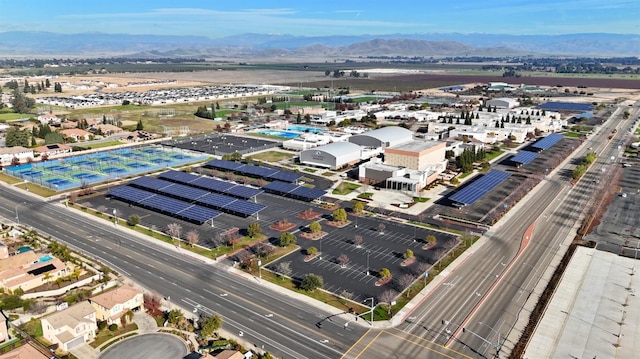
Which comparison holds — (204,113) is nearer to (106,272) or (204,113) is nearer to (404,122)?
(404,122)

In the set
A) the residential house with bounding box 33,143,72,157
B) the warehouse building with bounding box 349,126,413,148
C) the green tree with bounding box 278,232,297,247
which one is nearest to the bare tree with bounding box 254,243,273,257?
the green tree with bounding box 278,232,297,247

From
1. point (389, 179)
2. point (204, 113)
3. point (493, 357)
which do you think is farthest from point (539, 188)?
point (204, 113)

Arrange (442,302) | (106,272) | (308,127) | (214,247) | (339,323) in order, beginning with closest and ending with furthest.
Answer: (339,323)
(442,302)
(106,272)
(214,247)
(308,127)

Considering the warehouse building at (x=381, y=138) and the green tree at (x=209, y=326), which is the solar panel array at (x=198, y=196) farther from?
the warehouse building at (x=381, y=138)

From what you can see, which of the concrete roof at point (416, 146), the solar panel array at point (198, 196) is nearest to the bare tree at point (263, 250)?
the solar panel array at point (198, 196)

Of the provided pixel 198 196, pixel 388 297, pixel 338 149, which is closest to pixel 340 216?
pixel 388 297
